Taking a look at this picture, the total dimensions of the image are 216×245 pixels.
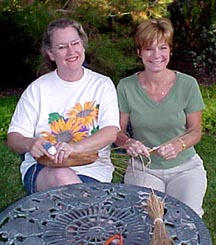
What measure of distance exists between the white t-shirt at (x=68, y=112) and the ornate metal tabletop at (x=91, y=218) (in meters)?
0.33

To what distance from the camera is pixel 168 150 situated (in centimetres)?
256

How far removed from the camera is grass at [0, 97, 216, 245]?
3.32m

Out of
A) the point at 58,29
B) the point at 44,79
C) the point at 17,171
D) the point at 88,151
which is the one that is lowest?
the point at 17,171

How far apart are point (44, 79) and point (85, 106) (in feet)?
0.78

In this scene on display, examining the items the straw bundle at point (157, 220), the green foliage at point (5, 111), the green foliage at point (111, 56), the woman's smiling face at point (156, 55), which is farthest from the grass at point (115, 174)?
the green foliage at point (111, 56)

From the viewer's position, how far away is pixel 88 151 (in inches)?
98.3

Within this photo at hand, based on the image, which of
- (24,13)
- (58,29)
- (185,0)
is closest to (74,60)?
(58,29)

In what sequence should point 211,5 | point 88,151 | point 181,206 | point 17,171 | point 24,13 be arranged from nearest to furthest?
point 181,206 → point 88,151 → point 17,171 → point 24,13 → point 211,5

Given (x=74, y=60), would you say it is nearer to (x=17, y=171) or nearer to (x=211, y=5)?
(x=17, y=171)

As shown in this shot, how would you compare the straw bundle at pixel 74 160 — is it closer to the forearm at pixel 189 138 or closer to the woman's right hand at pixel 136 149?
the woman's right hand at pixel 136 149

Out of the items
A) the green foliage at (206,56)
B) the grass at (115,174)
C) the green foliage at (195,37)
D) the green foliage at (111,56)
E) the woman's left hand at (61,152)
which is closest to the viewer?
the woman's left hand at (61,152)

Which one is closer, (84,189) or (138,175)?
(84,189)

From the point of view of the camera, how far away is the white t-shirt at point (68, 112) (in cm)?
263

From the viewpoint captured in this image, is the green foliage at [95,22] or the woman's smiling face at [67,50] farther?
the green foliage at [95,22]
